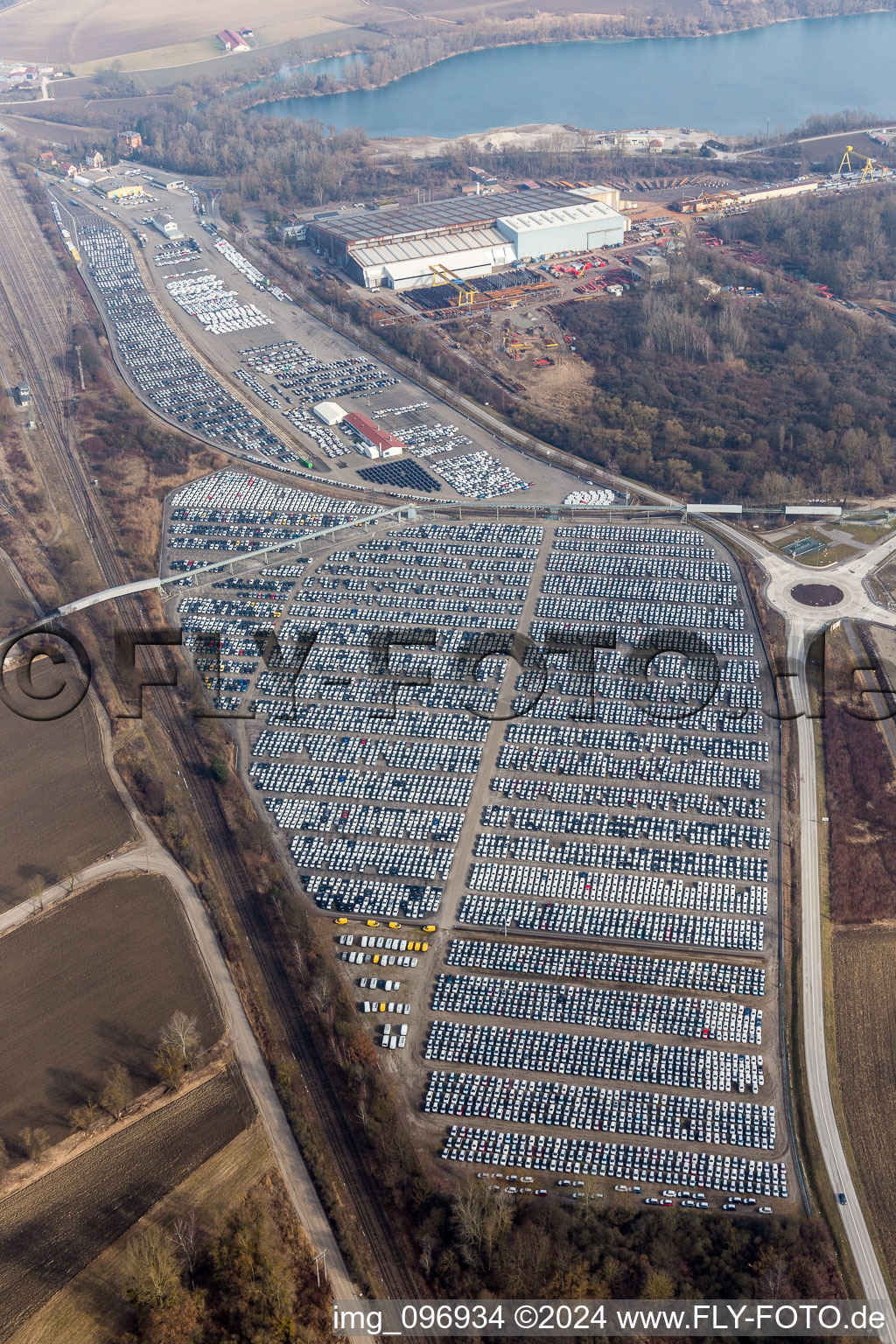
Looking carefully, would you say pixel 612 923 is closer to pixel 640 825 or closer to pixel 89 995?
pixel 640 825

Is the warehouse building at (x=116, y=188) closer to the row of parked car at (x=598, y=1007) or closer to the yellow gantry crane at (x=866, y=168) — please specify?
the yellow gantry crane at (x=866, y=168)

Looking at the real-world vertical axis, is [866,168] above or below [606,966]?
above

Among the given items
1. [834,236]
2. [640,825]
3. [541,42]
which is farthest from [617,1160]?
[541,42]

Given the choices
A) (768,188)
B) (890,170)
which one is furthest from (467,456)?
(890,170)

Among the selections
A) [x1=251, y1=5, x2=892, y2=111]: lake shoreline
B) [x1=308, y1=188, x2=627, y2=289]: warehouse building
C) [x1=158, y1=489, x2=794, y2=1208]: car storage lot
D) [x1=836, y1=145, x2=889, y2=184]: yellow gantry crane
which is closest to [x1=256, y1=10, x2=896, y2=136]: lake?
[x1=251, y1=5, x2=892, y2=111]: lake shoreline

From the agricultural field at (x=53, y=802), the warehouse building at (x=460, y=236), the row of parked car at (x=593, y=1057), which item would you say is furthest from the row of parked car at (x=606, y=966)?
the warehouse building at (x=460, y=236)

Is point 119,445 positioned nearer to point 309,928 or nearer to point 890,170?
point 309,928

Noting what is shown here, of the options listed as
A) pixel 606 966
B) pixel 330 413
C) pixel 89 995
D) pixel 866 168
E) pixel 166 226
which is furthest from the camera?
pixel 866 168
